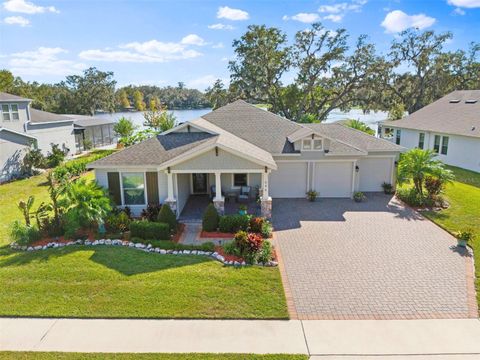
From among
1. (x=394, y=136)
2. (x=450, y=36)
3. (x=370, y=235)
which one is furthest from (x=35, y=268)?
(x=450, y=36)

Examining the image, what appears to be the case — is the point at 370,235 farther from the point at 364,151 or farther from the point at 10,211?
the point at 10,211

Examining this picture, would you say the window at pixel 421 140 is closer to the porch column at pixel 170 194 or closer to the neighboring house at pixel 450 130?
the neighboring house at pixel 450 130

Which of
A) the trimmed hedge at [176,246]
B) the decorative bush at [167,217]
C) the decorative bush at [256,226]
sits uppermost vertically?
the decorative bush at [167,217]

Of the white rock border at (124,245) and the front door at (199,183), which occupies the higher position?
the front door at (199,183)

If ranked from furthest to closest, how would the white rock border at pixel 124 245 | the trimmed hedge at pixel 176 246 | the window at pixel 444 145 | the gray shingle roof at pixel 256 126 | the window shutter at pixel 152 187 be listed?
the window at pixel 444 145, the gray shingle roof at pixel 256 126, the window shutter at pixel 152 187, the trimmed hedge at pixel 176 246, the white rock border at pixel 124 245

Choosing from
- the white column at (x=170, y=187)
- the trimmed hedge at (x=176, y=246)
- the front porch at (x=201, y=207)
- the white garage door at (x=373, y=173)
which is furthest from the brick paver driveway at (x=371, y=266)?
the white column at (x=170, y=187)
